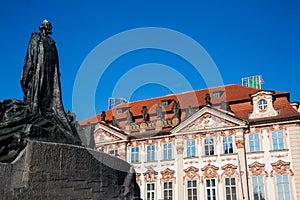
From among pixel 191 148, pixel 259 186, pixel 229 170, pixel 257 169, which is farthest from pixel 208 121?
pixel 259 186

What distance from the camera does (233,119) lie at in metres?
23.3

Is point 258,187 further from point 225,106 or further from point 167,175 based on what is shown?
point 167,175

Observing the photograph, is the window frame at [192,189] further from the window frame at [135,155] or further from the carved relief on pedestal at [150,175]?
the window frame at [135,155]

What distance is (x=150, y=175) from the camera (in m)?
25.8

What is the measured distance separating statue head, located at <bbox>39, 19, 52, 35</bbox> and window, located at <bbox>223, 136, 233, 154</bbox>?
58.4 feet

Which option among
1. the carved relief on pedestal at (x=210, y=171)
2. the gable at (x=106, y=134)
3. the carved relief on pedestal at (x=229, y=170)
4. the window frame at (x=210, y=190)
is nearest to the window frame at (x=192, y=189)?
the window frame at (x=210, y=190)

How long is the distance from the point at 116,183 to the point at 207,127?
17.5m

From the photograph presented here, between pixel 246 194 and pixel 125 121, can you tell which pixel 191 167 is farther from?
pixel 125 121

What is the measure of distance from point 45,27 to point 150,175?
19.5 m

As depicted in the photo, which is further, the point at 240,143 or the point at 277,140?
the point at 240,143

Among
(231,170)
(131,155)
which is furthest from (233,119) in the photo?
(131,155)

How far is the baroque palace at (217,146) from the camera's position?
2184 cm

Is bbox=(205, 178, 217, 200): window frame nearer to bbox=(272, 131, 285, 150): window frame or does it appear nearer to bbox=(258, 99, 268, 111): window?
bbox=(272, 131, 285, 150): window frame

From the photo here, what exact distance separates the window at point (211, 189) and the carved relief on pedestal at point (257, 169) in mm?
2666
